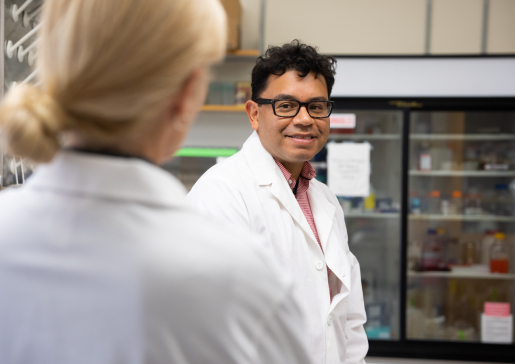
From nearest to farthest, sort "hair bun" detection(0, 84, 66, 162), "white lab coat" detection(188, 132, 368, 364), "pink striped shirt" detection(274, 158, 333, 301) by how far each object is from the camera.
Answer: "hair bun" detection(0, 84, 66, 162), "white lab coat" detection(188, 132, 368, 364), "pink striped shirt" detection(274, 158, 333, 301)

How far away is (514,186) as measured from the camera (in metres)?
3.12

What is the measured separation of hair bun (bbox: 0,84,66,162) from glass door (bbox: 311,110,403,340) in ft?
9.17

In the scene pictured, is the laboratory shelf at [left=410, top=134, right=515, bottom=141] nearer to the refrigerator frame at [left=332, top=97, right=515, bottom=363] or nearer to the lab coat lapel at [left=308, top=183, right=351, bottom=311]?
the refrigerator frame at [left=332, top=97, right=515, bottom=363]

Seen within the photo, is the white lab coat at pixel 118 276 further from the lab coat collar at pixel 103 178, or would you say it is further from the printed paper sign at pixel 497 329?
the printed paper sign at pixel 497 329

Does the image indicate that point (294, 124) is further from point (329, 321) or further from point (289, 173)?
point (329, 321)

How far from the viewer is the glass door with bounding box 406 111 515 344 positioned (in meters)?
3.16

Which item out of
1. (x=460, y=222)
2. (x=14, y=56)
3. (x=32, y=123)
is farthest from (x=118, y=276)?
(x=460, y=222)

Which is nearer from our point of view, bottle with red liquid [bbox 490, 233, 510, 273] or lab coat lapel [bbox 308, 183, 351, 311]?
lab coat lapel [bbox 308, 183, 351, 311]

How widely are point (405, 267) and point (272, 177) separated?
1.93m

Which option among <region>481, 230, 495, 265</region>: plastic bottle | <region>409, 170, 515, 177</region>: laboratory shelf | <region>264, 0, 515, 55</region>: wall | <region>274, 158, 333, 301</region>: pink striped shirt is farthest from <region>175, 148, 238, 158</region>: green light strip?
<region>481, 230, 495, 265</region>: plastic bottle

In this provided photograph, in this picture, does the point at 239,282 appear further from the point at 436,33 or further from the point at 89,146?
the point at 436,33

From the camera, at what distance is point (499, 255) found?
3.16 metres

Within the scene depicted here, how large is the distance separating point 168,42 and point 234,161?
3.17 ft

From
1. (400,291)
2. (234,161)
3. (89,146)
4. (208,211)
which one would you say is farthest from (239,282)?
(400,291)
